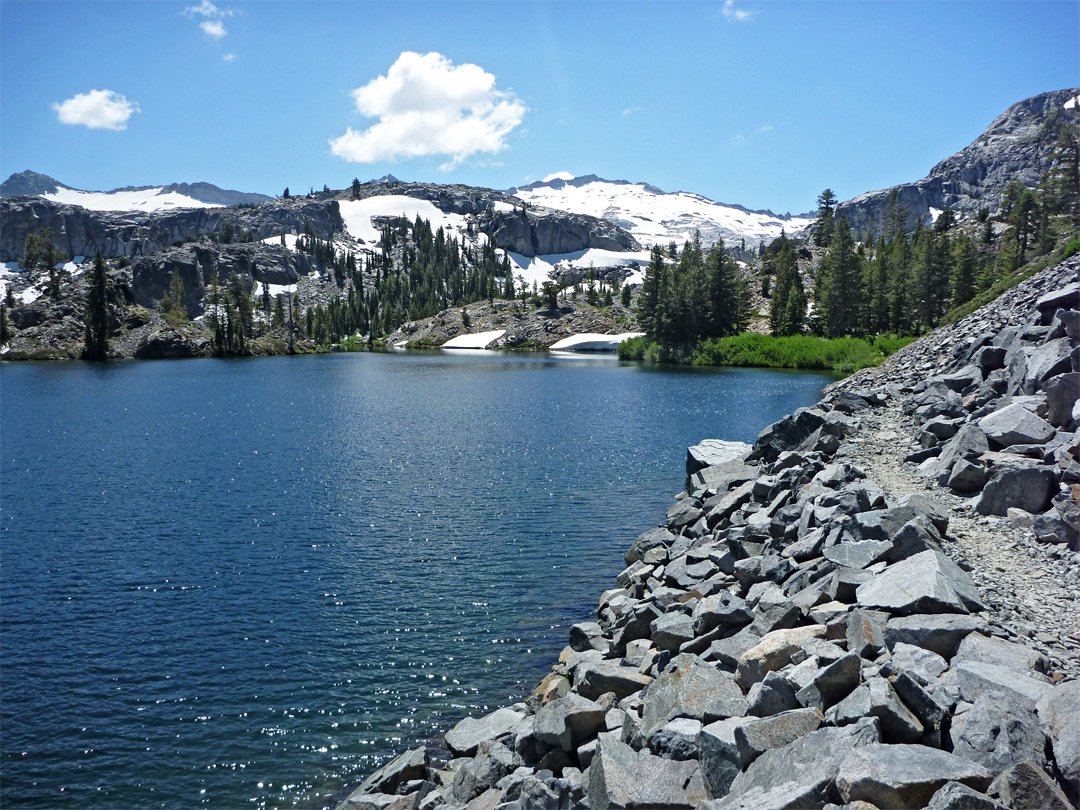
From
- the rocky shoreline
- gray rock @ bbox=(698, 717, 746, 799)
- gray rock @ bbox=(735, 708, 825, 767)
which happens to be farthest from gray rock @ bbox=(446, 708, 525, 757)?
gray rock @ bbox=(735, 708, 825, 767)

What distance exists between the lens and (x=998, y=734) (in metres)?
6.15

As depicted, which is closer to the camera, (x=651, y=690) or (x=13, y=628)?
(x=651, y=690)

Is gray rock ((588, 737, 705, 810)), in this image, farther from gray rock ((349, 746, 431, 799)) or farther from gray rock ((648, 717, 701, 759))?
gray rock ((349, 746, 431, 799))

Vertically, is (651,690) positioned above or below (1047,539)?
below

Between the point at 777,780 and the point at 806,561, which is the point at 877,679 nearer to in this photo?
the point at 777,780

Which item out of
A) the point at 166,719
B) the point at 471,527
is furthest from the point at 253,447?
the point at 166,719

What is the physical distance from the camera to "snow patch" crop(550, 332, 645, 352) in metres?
170

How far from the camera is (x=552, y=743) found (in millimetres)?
9945

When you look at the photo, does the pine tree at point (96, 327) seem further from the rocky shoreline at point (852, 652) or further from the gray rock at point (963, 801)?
the gray rock at point (963, 801)

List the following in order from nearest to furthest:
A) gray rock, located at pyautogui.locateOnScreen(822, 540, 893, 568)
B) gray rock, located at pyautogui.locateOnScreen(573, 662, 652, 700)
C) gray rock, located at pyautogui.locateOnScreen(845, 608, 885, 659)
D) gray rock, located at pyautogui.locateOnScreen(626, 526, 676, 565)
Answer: gray rock, located at pyautogui.locateOnScreen(845, 608, 885, 659), gray rock, located at pyautogui.locateOnScreen(822, 540, 893, 568), gray rock, located at pyautogui.locateOnScreen(573, 662, 652, 700), gray rock, located at pyautogui.locateOnScreen(626, 526, 676, 565)

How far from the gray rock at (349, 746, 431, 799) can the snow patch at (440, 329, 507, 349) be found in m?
177

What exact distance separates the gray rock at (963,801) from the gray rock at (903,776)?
19 centimetres

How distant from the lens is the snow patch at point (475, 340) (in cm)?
18850

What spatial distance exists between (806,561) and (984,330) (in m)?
17.4
